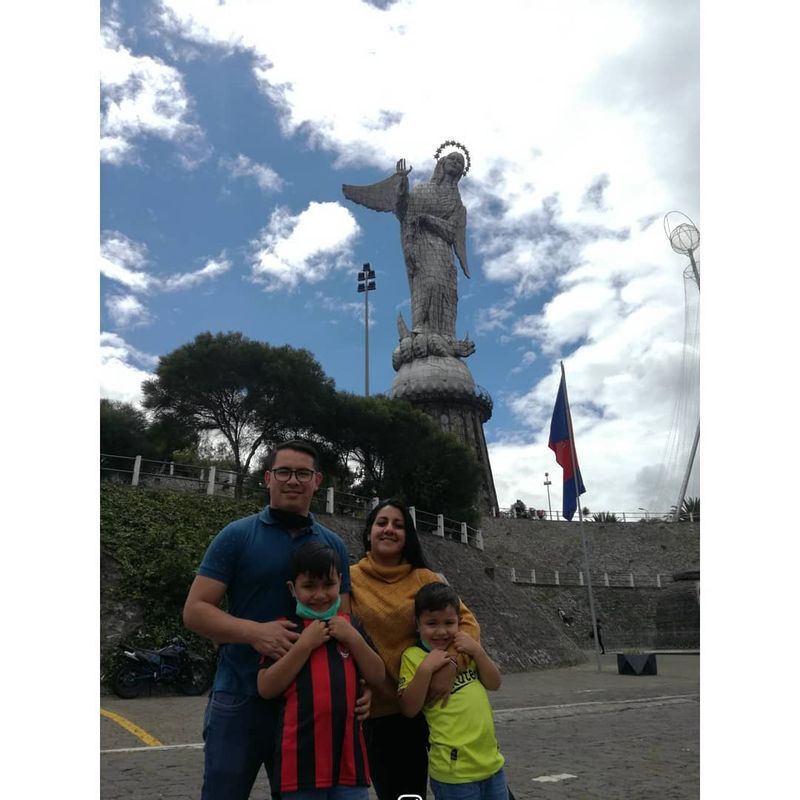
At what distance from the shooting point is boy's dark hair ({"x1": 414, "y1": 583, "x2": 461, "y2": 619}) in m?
2.55

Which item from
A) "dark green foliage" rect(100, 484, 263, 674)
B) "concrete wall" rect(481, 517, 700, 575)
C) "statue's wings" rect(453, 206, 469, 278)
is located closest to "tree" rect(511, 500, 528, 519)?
"concrete wall" rect(481, 517, 700, 575)

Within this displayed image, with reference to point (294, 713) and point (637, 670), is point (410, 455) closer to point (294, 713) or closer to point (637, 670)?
point (637, 670)

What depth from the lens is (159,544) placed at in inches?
483

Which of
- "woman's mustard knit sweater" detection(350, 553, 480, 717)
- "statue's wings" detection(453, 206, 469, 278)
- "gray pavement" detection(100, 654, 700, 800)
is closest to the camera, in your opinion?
"woman's mustard knit sweater" detection(350, 553, 480, 717)

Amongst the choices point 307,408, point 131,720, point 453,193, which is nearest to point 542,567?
point 307,408

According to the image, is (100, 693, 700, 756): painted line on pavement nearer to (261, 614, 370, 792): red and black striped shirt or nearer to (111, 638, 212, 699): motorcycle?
(111, 638, 212, 699): motorcycle

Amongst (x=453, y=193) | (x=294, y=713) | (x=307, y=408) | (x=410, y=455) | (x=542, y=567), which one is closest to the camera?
(x=294, y=713)

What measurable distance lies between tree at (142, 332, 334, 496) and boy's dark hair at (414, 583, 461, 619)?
20197 mm

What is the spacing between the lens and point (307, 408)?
76.1 feet

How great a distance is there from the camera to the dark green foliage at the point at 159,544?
10562 mm

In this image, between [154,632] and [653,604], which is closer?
[154,632]

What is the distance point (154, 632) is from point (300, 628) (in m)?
8.86

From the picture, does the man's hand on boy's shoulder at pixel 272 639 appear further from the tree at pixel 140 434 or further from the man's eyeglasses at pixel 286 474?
the tree at pixel 140 434
